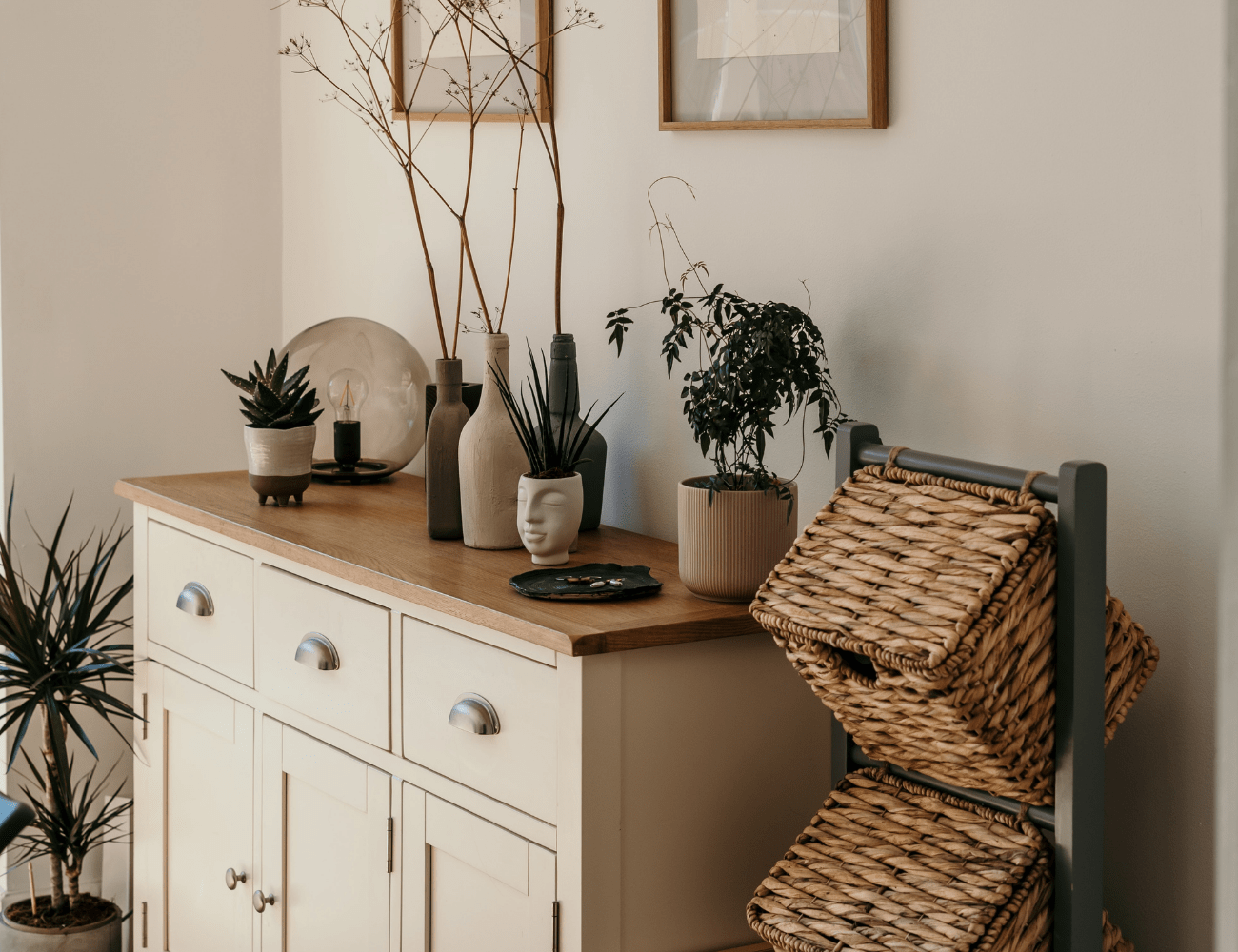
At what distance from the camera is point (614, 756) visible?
149 centimetres

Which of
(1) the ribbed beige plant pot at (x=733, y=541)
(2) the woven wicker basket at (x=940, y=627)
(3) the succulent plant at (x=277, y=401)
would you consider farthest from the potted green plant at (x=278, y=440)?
(2) the woven wicker basket at (x=940, y=627)

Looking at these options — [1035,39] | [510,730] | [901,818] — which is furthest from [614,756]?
[1035,39]

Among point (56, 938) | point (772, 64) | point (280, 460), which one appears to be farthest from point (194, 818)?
point (772, 64)

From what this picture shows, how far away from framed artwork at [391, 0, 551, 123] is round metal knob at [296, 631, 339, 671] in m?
0.90

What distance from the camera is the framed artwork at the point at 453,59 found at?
222 centimetres

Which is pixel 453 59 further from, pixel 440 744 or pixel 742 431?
pixel 440 744

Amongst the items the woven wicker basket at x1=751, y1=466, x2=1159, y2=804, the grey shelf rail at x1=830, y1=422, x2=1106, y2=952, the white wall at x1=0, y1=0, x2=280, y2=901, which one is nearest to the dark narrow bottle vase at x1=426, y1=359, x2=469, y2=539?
the woven wicker basket at x1=751, y1=466, x2=1159, y2=804

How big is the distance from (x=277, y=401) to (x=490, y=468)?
1.60ft

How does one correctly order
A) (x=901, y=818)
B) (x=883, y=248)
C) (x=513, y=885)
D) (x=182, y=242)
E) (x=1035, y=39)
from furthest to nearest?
1. (x=182, y=242)
2. (x=883, y=248)
3. (x=513, y=885)
4. (x=1035, y=39)
5. (x=901, y=818)

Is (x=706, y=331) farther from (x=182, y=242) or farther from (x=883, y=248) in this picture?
(x=182, y=242)

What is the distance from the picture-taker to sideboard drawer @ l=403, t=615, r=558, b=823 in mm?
1526

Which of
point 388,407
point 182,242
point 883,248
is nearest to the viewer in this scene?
point 883,248

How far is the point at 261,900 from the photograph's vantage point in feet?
6.79

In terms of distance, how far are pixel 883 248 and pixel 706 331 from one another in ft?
0.83
